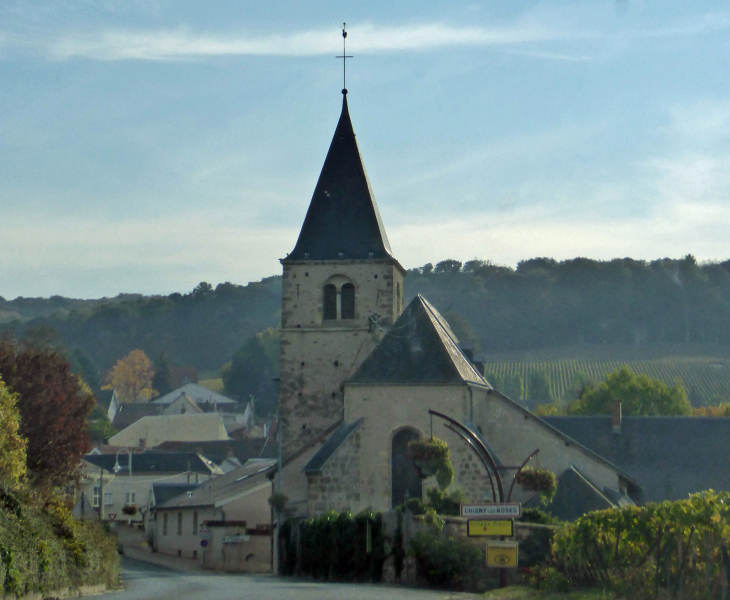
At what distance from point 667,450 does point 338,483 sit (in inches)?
634

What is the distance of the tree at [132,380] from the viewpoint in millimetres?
141625

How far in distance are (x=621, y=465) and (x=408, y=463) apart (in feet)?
44.3

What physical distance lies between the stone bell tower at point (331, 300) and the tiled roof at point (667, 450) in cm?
Answer: 1035

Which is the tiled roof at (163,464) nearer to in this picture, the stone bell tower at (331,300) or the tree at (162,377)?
the stone bell tower at (331,300)

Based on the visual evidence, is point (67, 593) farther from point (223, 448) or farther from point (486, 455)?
point (223, 448)

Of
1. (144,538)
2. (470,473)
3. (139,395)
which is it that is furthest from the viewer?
(139,395)

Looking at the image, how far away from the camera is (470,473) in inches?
1095

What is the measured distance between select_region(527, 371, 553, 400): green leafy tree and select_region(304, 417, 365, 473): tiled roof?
229 feet

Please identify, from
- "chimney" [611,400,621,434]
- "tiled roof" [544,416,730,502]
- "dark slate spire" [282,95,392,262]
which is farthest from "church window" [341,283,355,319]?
"chimney" [611,400,621,434]

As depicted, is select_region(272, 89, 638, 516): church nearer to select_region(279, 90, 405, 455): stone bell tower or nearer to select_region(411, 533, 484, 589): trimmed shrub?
select_region(279, 90, 405, 455): stone bell tower

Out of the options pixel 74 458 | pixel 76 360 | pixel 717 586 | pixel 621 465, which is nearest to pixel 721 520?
pixel 717 586

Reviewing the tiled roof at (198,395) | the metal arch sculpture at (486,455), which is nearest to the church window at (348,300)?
the metal arch sculpture at (486,455)

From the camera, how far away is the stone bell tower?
117 feet

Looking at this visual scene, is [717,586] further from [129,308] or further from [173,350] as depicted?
[129,308]
